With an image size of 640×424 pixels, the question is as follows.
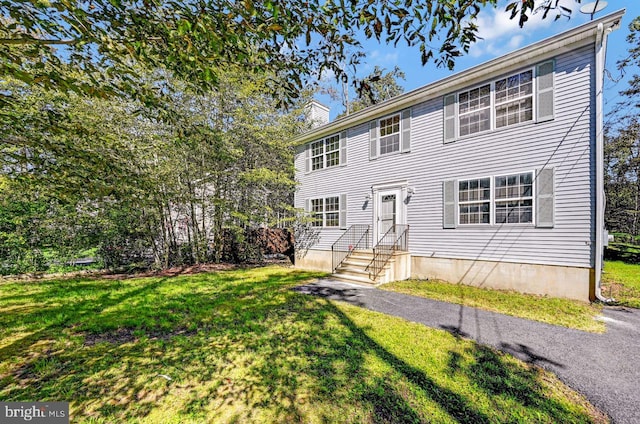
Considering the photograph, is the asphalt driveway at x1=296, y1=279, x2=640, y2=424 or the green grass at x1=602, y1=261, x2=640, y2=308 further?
the green grass at x1=602, y1=261, x2=640, y2=308

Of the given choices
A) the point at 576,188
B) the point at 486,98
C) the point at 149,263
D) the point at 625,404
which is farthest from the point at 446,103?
the point at 149,263

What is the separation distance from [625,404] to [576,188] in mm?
5131

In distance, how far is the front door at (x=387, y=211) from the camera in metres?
9.45

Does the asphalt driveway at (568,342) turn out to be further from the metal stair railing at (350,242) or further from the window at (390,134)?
the window at (390,134)

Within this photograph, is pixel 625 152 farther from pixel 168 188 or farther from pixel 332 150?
pixel 168 188

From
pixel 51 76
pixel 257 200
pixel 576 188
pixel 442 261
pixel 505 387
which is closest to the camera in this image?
pixel 51 76

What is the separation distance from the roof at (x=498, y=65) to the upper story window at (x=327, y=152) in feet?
3.34

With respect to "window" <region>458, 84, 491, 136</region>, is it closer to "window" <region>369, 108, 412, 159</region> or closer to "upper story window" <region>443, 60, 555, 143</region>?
"upper story window" <region>443, 60, 555, 143</region>

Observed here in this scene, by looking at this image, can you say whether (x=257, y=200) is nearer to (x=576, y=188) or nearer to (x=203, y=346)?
(x=203, y=346)

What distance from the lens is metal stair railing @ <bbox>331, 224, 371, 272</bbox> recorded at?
33.4 feet

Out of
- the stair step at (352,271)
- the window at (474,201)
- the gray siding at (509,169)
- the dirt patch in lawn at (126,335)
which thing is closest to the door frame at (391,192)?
the gray siding at (509,169)

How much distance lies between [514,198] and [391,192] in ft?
11.6

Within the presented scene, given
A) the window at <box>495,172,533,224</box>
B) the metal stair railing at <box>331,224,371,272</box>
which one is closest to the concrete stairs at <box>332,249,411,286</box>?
the metal stair railing at <box>331,224,371,272</box>

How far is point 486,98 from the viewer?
25.1 ft
